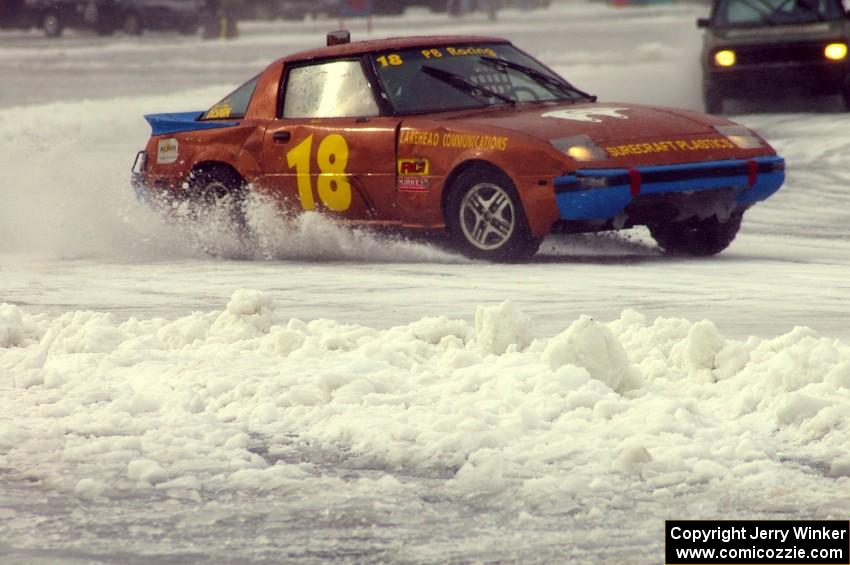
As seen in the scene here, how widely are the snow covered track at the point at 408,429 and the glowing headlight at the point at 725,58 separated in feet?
36.9

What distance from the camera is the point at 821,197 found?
12.8 meters

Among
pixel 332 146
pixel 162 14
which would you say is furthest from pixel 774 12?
pixel 162 14

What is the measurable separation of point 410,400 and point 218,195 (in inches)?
203

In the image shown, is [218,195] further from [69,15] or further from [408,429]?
[69,15]

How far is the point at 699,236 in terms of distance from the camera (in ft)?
33.1

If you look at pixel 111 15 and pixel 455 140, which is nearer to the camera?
pixel 455 140

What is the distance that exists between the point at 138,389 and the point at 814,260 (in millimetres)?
4798

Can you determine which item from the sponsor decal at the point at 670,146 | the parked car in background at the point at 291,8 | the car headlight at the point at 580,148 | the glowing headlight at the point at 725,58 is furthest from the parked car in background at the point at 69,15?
the car headlight at the point at 580,148

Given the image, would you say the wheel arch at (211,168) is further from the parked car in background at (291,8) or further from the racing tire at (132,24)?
the parked car in background at (291,8)

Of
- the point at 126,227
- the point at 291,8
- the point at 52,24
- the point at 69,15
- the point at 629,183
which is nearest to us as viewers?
the point at 629,183

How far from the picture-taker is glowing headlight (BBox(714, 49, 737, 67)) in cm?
1759

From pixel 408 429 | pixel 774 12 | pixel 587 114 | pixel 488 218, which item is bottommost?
pixel 408 429

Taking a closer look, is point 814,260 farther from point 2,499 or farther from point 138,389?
point 2,499

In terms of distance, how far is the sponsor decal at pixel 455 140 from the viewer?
931 cm
